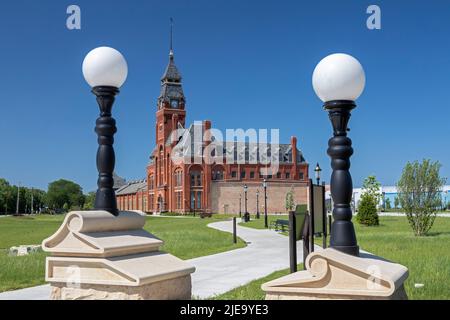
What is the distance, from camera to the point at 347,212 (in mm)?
4168

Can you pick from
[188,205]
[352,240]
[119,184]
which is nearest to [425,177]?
[352,240]

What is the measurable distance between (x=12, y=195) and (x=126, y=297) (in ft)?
373

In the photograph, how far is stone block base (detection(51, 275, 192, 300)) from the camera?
4.45m

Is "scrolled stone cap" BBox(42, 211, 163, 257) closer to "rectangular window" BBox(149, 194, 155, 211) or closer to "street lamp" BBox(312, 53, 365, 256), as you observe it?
"street lamp" BBox(312, 53, 365, 256)

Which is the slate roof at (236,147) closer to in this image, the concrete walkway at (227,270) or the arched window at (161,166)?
the arched window at (161,166)

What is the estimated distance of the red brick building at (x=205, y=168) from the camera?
78250 millimetres

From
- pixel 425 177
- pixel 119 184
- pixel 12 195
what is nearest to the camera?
pixel 425 177

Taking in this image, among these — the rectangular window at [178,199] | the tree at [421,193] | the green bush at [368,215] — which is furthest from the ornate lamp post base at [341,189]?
the rectangular window at [178,199]

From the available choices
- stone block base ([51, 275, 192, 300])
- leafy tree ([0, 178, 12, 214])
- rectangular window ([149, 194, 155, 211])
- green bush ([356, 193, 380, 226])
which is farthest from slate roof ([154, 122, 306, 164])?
stone block base ([51, 275, 192, 300])

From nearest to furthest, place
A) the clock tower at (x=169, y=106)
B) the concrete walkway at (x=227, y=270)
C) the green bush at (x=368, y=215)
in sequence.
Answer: the concrete walkway at (x=227, y=270), the green bush at (x=368, y=215), the clock tower at (x=169, y=106)

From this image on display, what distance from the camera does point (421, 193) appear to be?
22625 mm

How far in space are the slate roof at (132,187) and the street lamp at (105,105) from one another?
90.8 meters

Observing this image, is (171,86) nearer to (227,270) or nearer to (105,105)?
(227,270)
